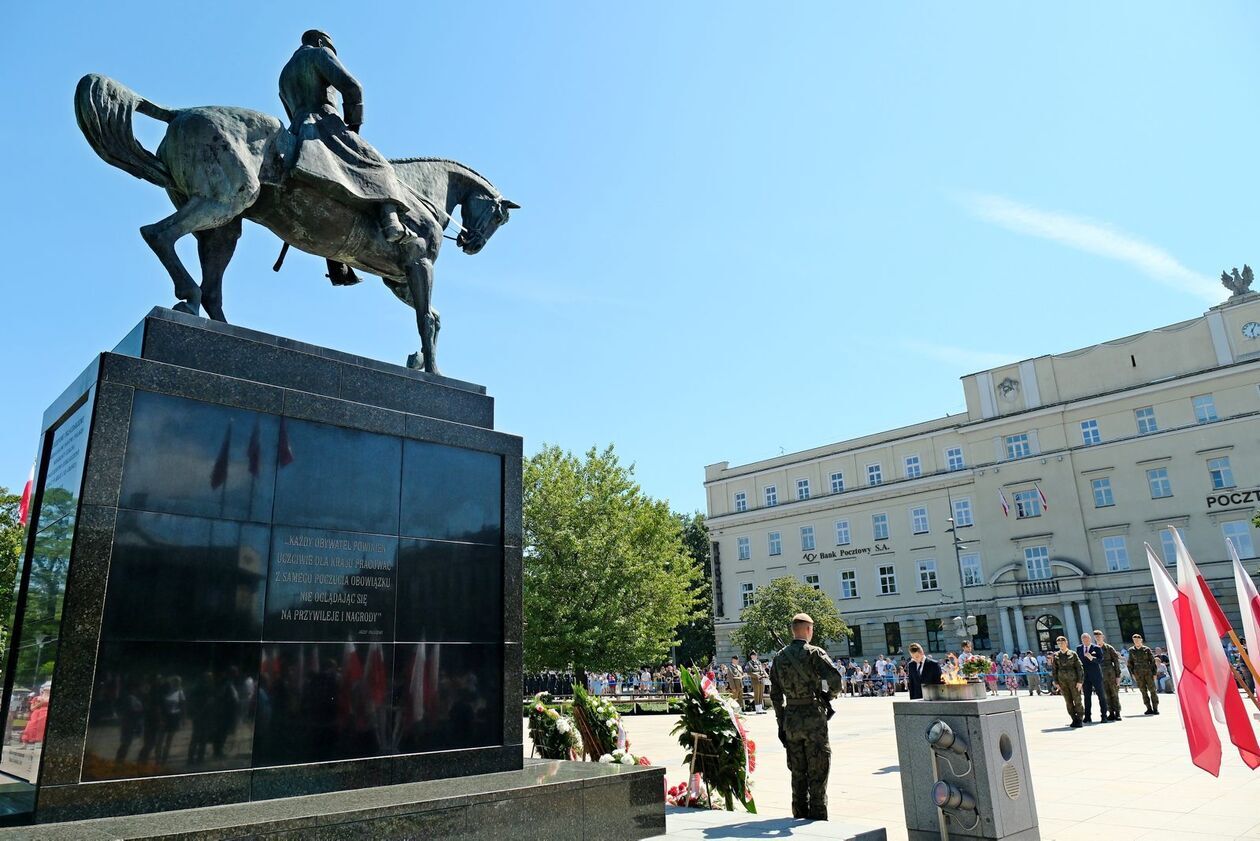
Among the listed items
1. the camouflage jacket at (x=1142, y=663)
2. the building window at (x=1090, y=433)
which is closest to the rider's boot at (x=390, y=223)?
the camouflage jacket at (x=1142, y=663)

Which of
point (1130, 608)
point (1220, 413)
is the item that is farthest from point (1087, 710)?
point (1220, 413)

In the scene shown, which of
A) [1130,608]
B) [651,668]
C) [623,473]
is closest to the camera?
[623,473]

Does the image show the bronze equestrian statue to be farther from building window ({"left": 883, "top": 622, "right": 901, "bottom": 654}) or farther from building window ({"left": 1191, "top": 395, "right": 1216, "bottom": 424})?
building window ({"left": 883, "top": 622, "right": 901, "bottom": 654})

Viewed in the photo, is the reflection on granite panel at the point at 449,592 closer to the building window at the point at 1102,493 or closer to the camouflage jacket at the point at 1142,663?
the camouflage jacket at the point at 1142,663

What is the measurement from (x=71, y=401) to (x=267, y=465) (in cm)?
144

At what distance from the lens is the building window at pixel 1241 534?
41831 mm

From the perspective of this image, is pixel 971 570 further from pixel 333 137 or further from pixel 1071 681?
pixel 333 137

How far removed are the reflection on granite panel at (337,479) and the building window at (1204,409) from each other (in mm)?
50220

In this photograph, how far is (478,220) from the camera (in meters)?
9.06

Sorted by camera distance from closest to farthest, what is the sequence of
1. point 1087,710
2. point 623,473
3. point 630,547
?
1. point 1087,710
2. point 630,547
3. point 623,473

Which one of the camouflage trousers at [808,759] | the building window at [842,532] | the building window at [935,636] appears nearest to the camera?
the camouflage trousers at [808,759]

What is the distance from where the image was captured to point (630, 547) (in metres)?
33.9

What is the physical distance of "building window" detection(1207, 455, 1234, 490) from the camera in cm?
4322

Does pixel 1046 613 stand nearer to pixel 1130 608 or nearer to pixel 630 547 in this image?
pixel 1130 608
